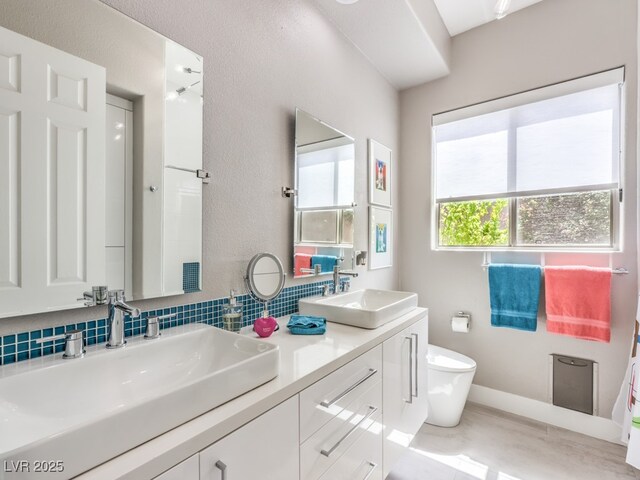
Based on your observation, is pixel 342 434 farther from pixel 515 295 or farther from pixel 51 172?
pixel 515 295

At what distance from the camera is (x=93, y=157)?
38.2 inches

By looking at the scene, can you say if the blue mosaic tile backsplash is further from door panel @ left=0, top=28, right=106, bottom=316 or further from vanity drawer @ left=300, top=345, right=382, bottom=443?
vanity drawer @ left=300, top=345, right=382, bottom=443

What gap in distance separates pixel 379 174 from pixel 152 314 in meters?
1.87

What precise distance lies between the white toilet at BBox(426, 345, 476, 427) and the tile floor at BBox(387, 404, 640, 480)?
78 mm

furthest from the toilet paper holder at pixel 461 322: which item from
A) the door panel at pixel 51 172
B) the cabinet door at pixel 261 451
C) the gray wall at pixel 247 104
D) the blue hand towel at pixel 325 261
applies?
the door panel at pixel 51 172

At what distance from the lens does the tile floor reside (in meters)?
1.76

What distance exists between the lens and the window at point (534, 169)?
2078mm

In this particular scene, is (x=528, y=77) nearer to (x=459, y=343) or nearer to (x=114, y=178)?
(x=459, y=343)

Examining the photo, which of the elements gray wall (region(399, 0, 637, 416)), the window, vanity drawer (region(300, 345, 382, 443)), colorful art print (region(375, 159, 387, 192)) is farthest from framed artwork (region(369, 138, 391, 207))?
vanity drawer (region(300, 345, 382, 443))

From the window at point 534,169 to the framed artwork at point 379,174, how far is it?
16.8 inches

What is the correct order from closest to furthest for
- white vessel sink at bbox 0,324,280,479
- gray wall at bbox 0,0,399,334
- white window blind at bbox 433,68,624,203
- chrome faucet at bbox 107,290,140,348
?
1. white vessel sink at bbox 0,324,280,479
2. chrome faucet at bbox 107,290,140,348
3. gray wall at bbox 0,0,399,334
4. white window blind at bbox 433,68,624,203

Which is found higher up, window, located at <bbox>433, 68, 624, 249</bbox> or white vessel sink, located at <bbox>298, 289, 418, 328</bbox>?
window, located at <bbox>433, 68, 624, 249</bbox>

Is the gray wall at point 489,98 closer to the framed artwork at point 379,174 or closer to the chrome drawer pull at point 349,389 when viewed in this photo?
the framed artwork at point 379,174

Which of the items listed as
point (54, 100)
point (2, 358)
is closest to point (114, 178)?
point (54, 100)
